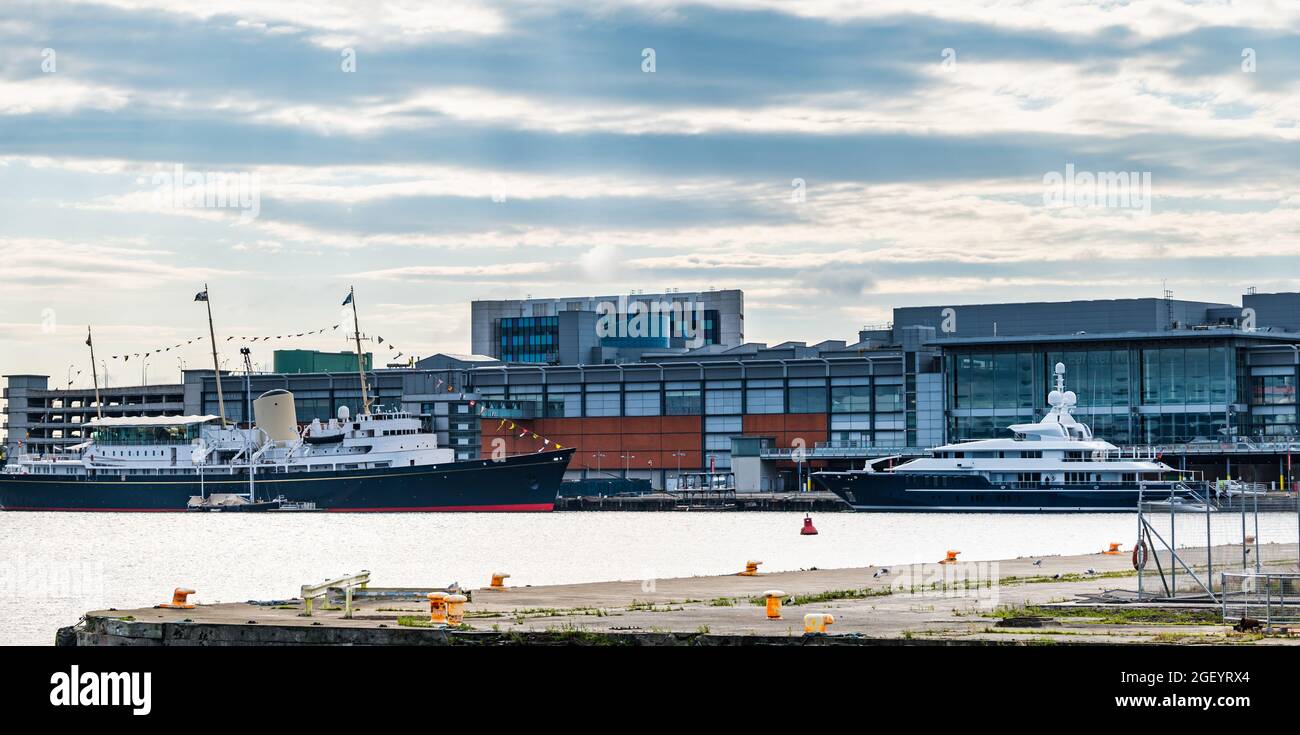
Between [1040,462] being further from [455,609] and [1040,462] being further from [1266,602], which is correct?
[455,609]

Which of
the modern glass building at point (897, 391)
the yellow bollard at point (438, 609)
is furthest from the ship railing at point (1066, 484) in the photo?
the yellow bollard at point (438, 609)

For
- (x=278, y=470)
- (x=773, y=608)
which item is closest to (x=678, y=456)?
(x=278, y=470)

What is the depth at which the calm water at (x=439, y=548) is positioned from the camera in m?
64.4

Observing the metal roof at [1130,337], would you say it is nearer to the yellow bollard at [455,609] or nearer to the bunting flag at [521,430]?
the bunting flag at [521,430]

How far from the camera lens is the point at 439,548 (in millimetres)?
92125

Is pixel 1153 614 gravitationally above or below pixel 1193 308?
below

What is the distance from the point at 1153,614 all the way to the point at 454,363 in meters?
169

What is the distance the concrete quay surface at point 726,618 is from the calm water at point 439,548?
16137 millimetres

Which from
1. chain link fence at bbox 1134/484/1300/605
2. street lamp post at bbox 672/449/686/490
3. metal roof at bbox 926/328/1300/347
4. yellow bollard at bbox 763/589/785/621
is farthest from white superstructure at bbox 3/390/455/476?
yellow bollard at bbox 763/589/785/621
